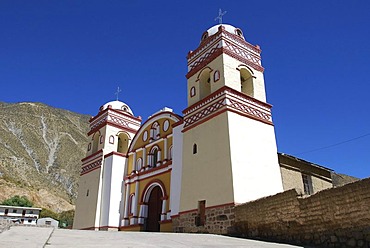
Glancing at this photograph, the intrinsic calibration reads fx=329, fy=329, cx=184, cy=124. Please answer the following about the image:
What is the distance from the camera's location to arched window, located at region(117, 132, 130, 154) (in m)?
21.7

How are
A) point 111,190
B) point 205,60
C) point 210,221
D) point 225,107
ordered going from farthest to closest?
point 111,190
point 205,60
point 225,107
point 210,221

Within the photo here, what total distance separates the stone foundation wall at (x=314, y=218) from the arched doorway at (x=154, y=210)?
657 cm

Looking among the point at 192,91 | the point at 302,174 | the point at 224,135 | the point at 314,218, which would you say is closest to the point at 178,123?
the point at 192,91

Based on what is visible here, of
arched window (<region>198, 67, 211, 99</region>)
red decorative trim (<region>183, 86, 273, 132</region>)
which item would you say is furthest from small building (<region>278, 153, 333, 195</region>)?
arched window (<region>198, 67, 211, 99</region>)

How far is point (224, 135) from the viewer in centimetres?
1259

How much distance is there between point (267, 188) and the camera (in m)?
12.8

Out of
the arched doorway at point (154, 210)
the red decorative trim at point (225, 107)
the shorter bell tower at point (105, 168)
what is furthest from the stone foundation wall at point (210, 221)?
the shorter bell tower at point (105, 168)

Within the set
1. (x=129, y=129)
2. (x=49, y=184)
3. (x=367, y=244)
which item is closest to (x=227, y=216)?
(x=367, y=244)

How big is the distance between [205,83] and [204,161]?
420 cm

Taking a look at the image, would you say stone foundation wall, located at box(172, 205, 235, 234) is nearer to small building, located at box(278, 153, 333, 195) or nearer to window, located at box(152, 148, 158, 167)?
small building, located at box(278, 153, 333, 195)

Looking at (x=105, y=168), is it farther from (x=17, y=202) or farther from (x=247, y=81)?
(x=17, y=202)

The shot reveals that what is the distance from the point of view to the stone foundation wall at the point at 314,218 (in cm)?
687

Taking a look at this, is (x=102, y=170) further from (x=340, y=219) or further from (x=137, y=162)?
(x=340, y=219)

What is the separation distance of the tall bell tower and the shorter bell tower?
605cm
